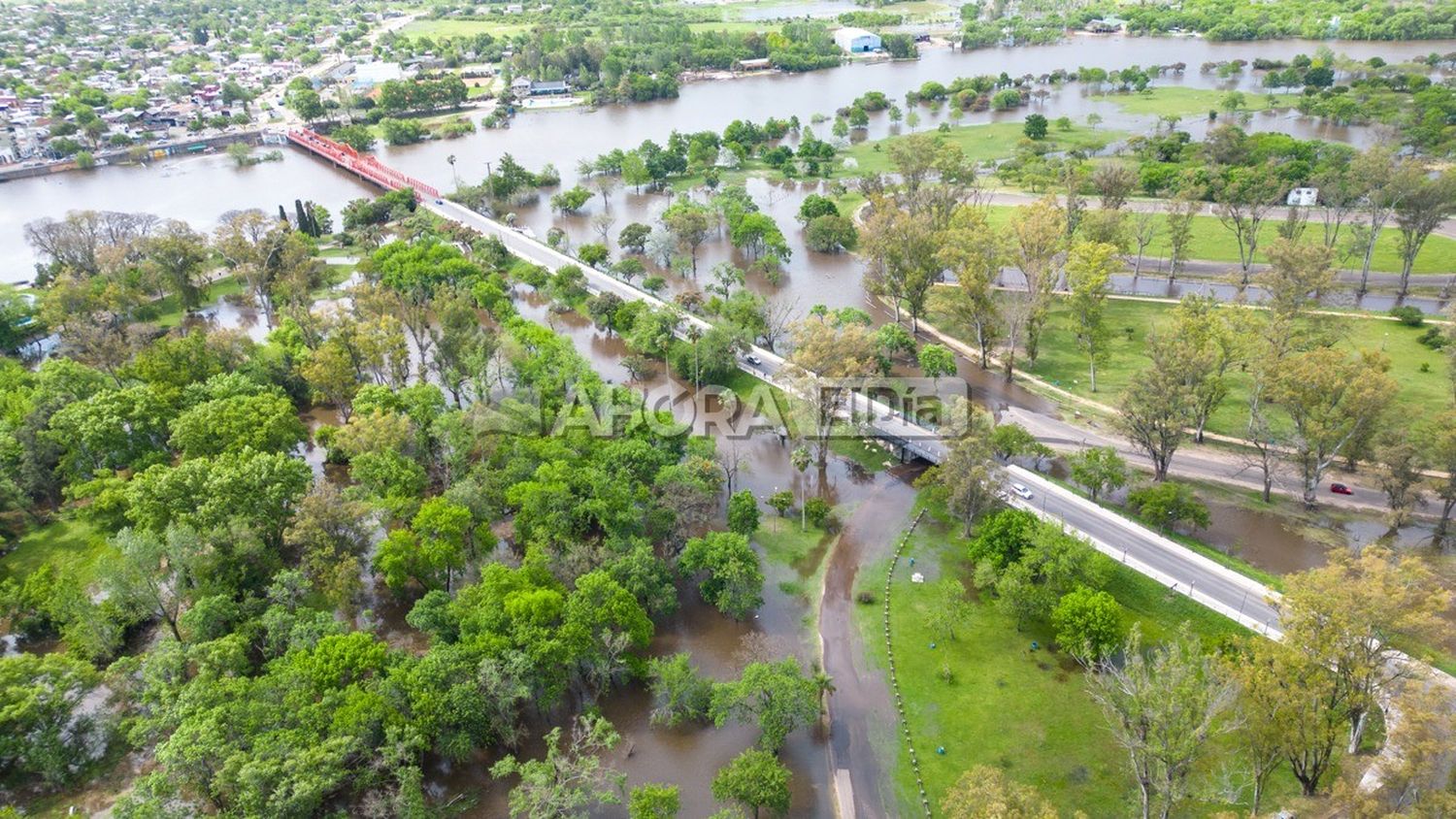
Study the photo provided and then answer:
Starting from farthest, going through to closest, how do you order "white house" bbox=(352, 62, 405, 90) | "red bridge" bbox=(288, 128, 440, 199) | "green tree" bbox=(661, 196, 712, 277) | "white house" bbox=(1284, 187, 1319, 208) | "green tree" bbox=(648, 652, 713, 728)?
"white house" bbox=(352, 62, 405, 90) → "red bridge" bbox=(288, 128, 440, 199) → "white house" bbox=(1284, 187, 1319, 208) → "green tree" bbox=(661, 196, 712, 277) → "green tree" bbox=(648, 652, 713, 728)

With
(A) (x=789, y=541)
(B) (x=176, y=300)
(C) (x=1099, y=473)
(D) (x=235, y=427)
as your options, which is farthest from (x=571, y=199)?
(C) (x=1099, y=473)


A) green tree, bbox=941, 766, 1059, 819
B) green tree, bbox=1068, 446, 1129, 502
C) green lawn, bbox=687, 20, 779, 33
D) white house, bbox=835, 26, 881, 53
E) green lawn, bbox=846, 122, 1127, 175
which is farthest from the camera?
green lawn, bbox=687, 20, 779, 33

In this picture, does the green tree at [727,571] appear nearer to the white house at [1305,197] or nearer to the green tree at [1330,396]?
the green tree at [1330,396]

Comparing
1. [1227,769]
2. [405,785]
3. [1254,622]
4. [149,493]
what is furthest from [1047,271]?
[149,493]

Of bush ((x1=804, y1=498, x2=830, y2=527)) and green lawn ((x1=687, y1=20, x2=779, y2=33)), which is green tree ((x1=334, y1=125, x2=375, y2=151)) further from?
bush ((x1=804, y1=498, x2=830, y2=527))

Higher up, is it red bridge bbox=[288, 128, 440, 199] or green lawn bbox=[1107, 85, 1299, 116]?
green lawn bbox=[1107, 85, 1299, 116]

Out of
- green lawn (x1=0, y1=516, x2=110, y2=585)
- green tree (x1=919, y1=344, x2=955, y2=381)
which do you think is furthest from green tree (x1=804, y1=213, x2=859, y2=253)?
green lawn (x1=0, y1=516, x2=110, y2=585)
